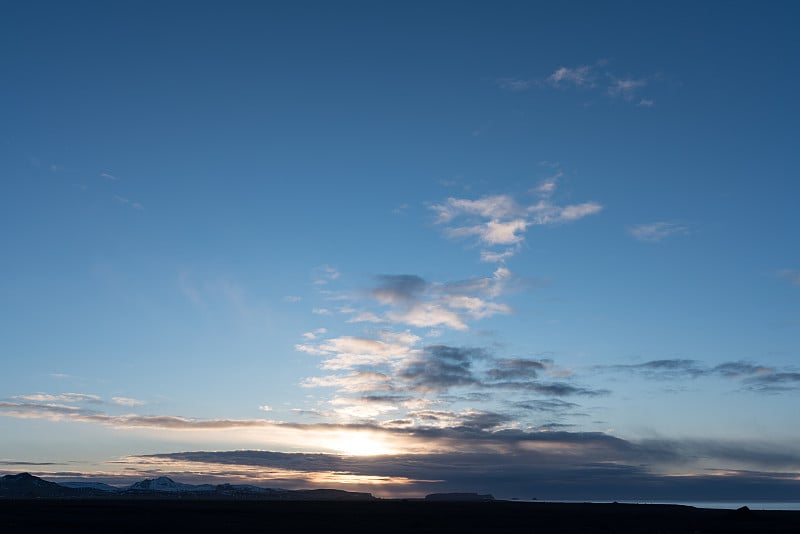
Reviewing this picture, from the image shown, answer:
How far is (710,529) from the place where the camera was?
94188mm

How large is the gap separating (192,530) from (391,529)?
84.6 feet

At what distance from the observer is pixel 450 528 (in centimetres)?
9388

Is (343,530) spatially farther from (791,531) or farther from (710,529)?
(791,531)

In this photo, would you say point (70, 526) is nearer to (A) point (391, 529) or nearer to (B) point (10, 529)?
(B) point (10, 529)

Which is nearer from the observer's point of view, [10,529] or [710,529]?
[10,529]

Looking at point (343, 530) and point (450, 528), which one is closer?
point (343, 530)

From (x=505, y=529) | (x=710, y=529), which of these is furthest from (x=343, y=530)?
(x=710, y=529)

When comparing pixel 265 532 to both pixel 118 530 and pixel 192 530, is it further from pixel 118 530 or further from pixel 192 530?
pixel 118 530

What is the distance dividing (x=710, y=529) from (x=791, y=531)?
9.89 m

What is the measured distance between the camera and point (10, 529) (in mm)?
87938

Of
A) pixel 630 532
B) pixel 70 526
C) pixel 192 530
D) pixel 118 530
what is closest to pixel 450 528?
pixel 630 532

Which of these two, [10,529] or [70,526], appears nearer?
[10,529]

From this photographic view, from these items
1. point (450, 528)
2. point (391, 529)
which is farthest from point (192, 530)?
point (450, 528)

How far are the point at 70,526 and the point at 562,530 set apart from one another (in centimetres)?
6848
